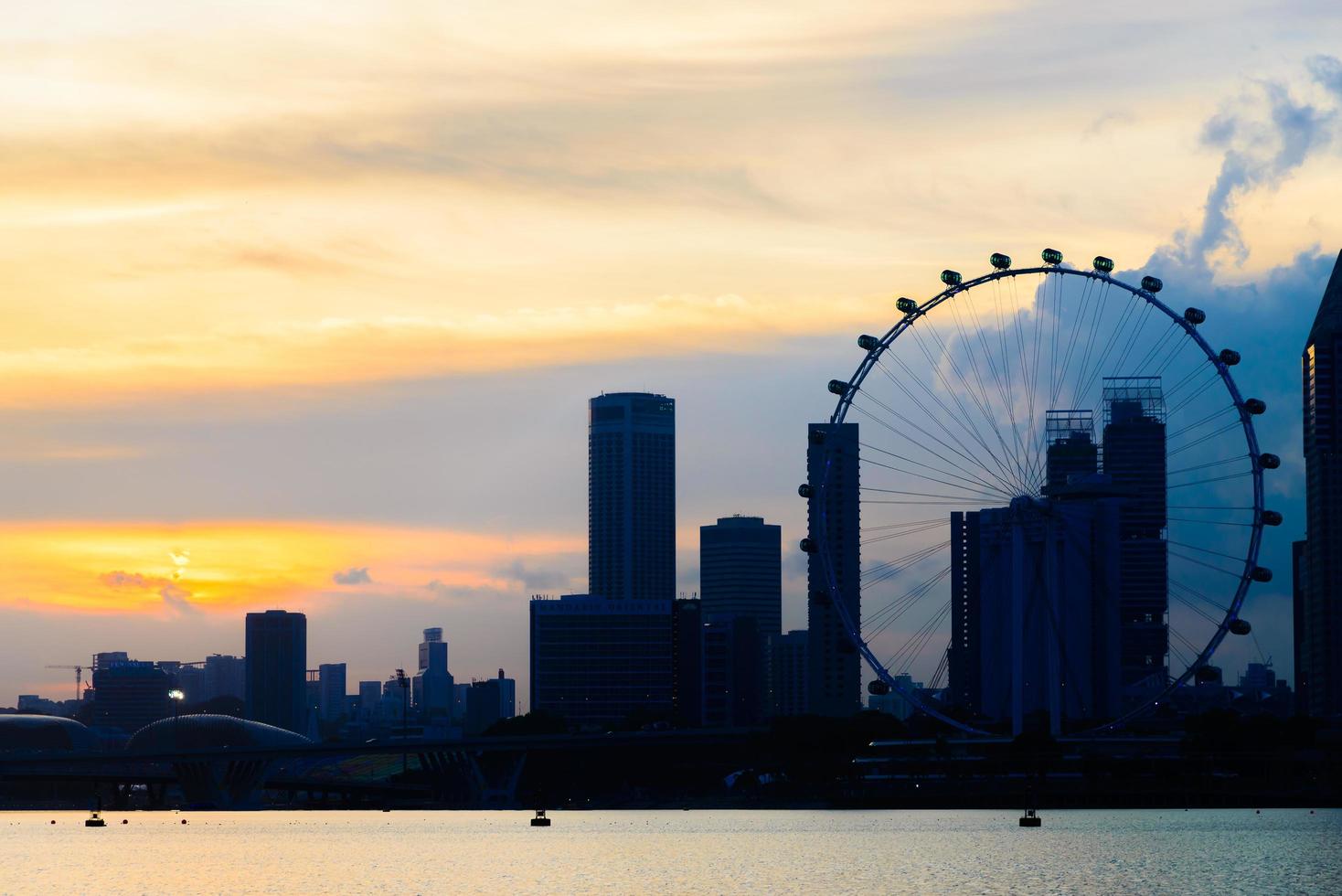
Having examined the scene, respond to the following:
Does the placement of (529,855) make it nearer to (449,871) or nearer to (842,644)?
(449,871)

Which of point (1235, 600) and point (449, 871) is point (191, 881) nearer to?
point (449, 871)

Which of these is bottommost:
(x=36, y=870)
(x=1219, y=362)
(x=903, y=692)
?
(x=36, y=870)

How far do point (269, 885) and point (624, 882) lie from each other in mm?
24160

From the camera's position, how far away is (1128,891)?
118188 mm

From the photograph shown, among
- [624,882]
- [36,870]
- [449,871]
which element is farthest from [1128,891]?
[36,870]

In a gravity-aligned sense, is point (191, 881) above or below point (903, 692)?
below

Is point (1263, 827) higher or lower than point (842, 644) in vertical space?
lower

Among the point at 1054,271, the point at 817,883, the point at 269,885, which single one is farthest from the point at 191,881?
the point at 1054,271

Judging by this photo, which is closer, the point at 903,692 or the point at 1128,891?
the point at 1128,891

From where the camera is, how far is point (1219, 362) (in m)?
173

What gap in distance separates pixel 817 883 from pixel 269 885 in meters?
37.1

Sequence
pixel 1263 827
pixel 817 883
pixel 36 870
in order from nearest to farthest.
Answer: pixel 817 883
pixel 36 870
pixel 1263 827

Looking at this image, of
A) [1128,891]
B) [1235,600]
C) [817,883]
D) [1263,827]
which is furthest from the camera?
[1263,827]

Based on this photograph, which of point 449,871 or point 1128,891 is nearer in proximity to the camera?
point 1128,891
